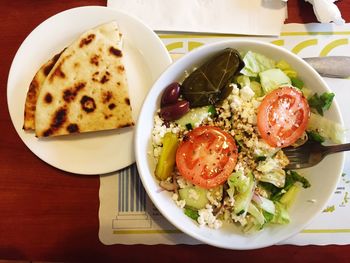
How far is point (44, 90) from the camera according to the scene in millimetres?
1374

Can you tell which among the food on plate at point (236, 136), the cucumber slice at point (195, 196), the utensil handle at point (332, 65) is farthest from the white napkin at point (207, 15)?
the cucumber slice at point (195, 196)

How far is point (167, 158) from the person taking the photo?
1.21 meters

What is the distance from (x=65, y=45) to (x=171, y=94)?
0.51 metres

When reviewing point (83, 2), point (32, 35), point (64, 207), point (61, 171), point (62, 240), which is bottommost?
point (62, 240)

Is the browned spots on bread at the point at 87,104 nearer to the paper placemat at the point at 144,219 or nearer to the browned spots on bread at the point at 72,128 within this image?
the browned spots on bread at the point at 72,128

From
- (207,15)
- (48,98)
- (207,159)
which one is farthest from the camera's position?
(207,15)

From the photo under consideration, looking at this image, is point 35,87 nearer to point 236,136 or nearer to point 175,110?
point 175,110

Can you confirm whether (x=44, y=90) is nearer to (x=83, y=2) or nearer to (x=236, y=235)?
(x=83, y=2)

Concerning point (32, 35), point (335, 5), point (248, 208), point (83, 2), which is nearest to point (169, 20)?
point (83, 2)

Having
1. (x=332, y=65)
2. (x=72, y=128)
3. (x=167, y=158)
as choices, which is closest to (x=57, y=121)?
(x=72, y=128)

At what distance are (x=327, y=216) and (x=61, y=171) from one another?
98 cm

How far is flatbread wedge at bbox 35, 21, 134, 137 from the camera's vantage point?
1.38m

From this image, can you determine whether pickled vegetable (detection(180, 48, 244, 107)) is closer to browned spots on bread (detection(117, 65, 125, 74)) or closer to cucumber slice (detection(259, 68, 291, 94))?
cucumber slice (detection(259, 68, 291, 94))

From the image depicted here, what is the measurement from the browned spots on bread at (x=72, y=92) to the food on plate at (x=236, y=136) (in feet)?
1.05
